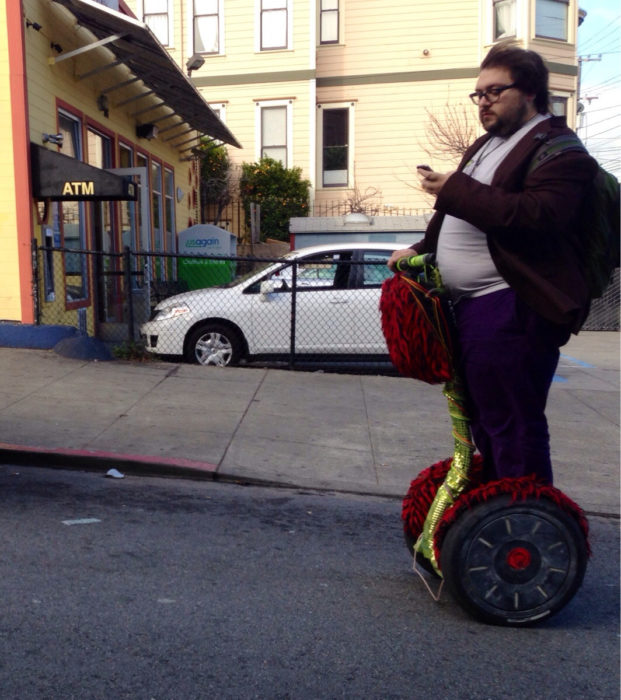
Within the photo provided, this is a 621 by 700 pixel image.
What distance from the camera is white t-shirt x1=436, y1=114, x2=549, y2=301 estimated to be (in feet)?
8.67

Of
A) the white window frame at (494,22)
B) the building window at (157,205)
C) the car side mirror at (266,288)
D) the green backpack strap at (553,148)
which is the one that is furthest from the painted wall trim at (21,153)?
the white window frame at (494,22)

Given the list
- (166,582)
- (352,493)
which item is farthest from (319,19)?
(166,582)

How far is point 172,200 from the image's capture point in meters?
16.4

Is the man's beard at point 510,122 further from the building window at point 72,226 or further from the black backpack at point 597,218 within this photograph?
the building window at point 72,226

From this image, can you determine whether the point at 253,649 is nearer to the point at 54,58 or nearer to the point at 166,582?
the point at 166,582

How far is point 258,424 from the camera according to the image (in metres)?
6.25

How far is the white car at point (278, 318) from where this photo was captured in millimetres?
8922

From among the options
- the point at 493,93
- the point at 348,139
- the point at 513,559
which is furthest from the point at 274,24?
the point at 513,559

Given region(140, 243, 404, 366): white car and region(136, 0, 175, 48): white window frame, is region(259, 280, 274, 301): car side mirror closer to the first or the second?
region(140, 243, 404, 366): white car

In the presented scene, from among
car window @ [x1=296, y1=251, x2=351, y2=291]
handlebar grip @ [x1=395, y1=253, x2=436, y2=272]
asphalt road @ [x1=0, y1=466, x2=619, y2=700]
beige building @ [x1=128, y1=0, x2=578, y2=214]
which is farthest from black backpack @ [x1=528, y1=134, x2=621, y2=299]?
beige building @ [x1=128, y1=0, x2=578, y2=214]

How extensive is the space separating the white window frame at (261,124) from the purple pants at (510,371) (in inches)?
720

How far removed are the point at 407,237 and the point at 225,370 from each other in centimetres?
726

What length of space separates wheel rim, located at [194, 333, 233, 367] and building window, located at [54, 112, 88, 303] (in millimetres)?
2309

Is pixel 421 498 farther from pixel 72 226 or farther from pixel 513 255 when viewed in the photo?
pixel 72 226
